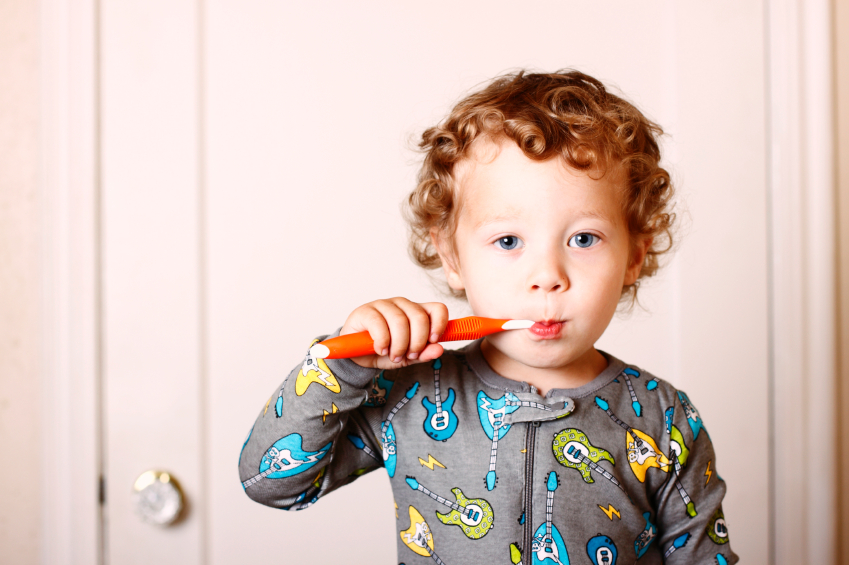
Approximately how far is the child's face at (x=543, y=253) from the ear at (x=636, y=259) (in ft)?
0.26

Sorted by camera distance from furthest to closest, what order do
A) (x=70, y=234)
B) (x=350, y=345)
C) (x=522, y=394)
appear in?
(x=70, y=234)
(x=522, y=394)
(x=350, y=345)

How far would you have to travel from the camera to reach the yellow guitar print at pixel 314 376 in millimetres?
516

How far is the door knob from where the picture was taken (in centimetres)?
91

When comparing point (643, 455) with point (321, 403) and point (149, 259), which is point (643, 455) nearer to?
point (321, 403)

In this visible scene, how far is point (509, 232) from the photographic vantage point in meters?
Answer: 0.54

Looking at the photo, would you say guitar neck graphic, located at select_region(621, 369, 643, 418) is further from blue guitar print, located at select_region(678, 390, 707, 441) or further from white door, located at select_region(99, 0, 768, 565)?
white door, located at select_region(99, 0, 768, 565)

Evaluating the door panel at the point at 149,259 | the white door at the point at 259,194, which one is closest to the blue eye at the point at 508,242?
the white door at the point at 259,194

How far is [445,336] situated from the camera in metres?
0.51

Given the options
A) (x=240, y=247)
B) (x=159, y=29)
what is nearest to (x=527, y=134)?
(x=240, y=247)

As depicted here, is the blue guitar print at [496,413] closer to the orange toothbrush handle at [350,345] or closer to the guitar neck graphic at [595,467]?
the guitar neck graphic at [595,467]

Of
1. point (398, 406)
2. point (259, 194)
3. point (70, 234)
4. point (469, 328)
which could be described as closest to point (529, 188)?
point (469, 328)

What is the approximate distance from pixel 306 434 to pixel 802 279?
87cm

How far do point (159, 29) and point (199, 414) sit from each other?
55 cm

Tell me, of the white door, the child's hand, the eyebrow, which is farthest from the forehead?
the white door
